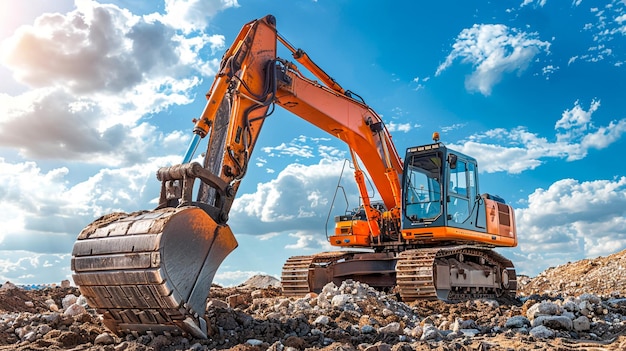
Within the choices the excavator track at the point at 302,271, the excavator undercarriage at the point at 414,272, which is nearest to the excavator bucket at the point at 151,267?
the excavator undercarriage at the point at 414,272

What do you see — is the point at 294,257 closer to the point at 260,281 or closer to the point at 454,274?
the point at 454,274

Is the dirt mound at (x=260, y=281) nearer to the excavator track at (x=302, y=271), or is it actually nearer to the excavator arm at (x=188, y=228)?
the excavator track at (x=302, y=271)

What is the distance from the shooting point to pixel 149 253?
5422 millimetres

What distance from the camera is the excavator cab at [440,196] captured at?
34.9ft

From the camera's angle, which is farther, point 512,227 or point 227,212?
point 512,227

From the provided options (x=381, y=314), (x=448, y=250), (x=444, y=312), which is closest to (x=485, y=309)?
(x=444, y=312)

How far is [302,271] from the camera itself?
11555 millimetres

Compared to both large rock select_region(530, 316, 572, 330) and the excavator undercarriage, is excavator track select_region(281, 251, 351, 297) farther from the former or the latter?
large rock select_region(530, 316, 572, 330)

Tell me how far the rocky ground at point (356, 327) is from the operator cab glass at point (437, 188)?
1598 millimetres

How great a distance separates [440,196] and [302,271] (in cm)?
310

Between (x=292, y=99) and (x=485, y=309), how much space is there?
4679 millimetres

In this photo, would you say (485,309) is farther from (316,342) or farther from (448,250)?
(316,342)

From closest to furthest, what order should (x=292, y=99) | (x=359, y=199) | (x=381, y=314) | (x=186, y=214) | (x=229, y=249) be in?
(x=186, y=214), (x=229, y=249), (x=381, y=314), (x=292, y=99), (x=359, y=199)

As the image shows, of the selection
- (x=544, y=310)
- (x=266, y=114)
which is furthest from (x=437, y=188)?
(x=266, y=114)
